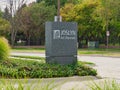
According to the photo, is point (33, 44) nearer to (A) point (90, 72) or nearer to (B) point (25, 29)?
(B) point (25, 29)

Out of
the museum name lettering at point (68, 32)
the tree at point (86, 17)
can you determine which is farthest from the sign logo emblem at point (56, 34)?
the tree at point (86, 17)

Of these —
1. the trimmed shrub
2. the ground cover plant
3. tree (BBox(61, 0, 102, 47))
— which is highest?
tree (BBox(61, 0, 102, 47))

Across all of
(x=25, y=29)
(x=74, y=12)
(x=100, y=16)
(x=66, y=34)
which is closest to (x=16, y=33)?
(x=25, y=29)

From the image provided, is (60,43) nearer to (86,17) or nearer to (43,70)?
(43,70)

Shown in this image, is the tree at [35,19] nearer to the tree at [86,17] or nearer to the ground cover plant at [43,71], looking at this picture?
the tree at [86,17]

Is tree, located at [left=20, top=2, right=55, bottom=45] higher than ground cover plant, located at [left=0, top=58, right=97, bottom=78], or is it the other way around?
tree, located at [left=20, top=2, right=55, bottom=45]

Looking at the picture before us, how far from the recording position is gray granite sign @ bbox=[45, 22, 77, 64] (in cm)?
1798

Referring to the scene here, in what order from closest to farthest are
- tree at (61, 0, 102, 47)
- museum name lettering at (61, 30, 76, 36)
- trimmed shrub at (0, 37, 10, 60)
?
museum name lettering at (61, 30, 76, 36), trimmed shrub at (0, 37, 10, 60), tree at (61, 0, 102, 47)

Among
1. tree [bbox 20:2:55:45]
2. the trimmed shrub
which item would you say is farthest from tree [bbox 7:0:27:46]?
the trimmed shrub

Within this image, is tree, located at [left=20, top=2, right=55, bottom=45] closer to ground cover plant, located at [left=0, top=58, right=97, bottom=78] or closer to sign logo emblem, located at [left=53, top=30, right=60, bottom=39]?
sign logo emblem, located at [left=53, top=30, right=60, bottom=39]

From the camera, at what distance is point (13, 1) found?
243 ft

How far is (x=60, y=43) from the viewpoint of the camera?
59.3 ft

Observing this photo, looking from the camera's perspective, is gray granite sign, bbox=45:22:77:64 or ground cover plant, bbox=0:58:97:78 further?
gray granite sign, bbox=45:22:77:64

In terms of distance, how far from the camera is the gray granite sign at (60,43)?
1798cm
